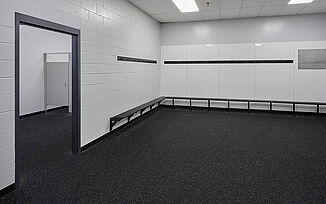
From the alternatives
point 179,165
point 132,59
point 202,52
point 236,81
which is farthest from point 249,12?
point 179,165

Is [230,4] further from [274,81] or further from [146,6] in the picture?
[274,81]

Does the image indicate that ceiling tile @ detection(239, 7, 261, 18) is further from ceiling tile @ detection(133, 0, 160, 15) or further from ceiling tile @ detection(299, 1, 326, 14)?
ceiling tile @ detection(133, 0, 160, 15)

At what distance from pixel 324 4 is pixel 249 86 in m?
2.60

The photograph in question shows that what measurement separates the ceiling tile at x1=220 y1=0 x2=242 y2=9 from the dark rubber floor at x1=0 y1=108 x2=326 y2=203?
2706 millimetres

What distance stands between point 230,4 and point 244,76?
2294mm

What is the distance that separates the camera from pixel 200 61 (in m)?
7.50

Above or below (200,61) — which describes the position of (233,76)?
below

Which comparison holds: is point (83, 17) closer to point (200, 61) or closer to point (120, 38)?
point (120, 38)

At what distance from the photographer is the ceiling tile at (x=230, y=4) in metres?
Answer: 5.39

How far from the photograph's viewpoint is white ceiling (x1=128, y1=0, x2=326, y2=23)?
5.46 meters

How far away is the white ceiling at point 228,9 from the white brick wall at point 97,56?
0.39 metres

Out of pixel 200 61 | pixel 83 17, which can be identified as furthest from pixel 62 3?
pixel 200 61

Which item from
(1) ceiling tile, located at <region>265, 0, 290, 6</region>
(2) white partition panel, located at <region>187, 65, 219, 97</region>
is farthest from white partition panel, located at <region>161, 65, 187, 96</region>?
(1) ceiling tile, located at <region>265, 0, 290, 6</region>

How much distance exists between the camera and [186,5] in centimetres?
577
